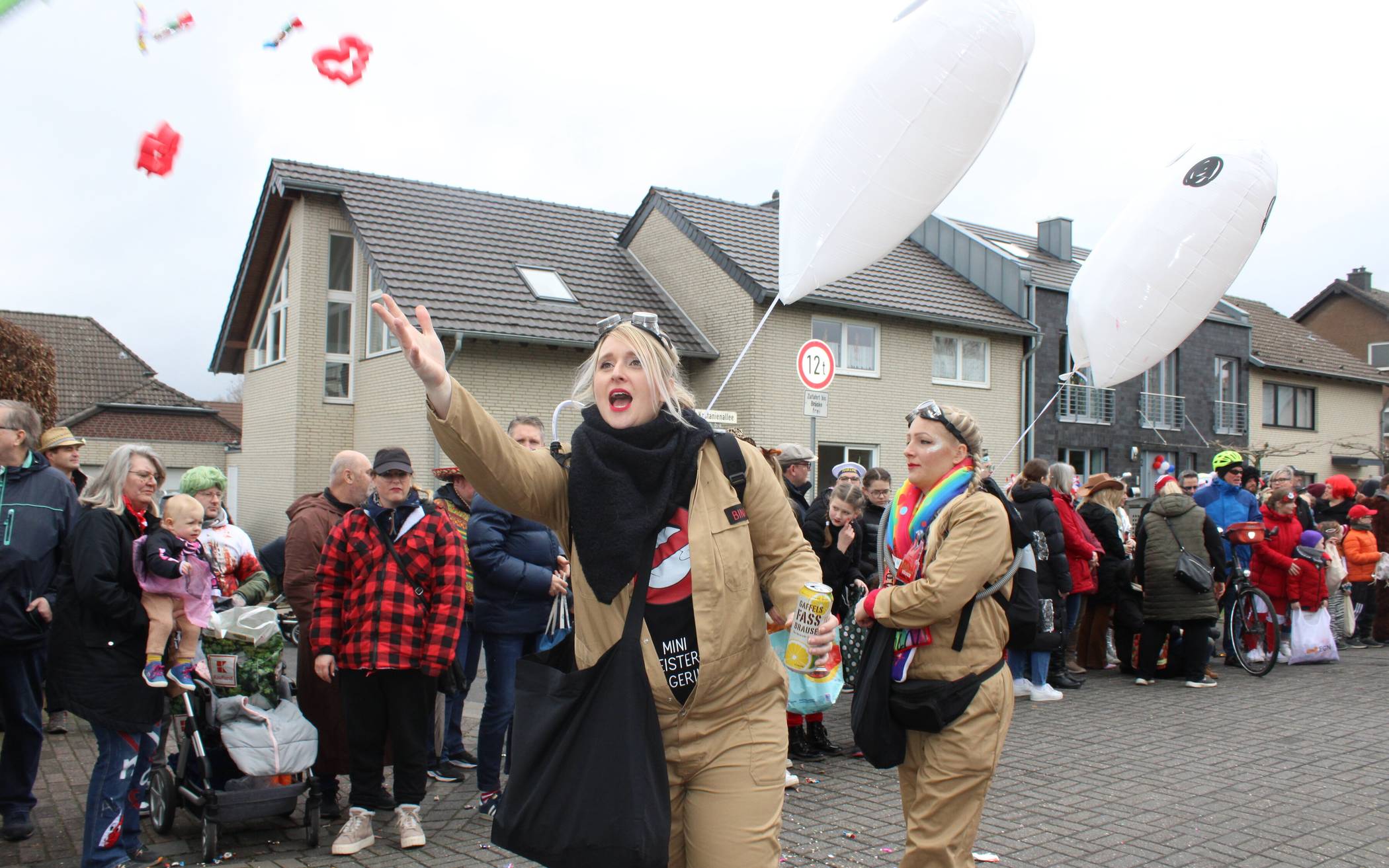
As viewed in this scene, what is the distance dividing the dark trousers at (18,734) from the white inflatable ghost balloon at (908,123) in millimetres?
5490

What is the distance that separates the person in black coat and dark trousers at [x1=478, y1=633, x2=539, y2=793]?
15.7 feet

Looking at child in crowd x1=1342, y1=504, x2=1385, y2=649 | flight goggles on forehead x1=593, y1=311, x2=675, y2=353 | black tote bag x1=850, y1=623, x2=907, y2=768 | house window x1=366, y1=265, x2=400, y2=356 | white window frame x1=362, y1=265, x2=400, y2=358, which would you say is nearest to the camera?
flight goggles on forehead x1=593, y1=311, x2=675, y2=353

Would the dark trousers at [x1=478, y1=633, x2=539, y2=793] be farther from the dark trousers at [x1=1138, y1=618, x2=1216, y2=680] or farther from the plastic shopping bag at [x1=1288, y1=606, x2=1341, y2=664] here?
the plastic shopping bag at [x1=1288, y1=606, x2=1341, y2=664]

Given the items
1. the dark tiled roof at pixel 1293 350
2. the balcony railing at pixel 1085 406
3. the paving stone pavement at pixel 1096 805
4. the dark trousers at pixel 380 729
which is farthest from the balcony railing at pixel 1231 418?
the dark trousers at pixel 380 729

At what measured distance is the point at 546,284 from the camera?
63.3ft

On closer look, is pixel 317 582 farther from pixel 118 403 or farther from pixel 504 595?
pixel 118 403

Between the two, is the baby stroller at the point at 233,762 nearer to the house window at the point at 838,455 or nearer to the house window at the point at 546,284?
the house window at the point at 546,284

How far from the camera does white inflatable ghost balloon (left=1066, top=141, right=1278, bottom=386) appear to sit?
8500 mm

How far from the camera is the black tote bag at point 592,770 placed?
2.46 m

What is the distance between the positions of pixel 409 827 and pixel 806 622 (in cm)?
312

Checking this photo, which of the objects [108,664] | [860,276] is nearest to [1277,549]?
[108,664]

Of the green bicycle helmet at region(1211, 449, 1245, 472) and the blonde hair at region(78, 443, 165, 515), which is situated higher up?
the green bicycle helmet at region(1211, 449, 1245, 472)

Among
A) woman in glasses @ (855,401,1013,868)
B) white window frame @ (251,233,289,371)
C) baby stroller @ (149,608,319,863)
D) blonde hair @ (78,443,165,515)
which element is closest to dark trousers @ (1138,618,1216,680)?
woman in glasses @ (855,401,1013,868)

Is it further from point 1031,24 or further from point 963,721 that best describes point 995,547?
point 1031,24
